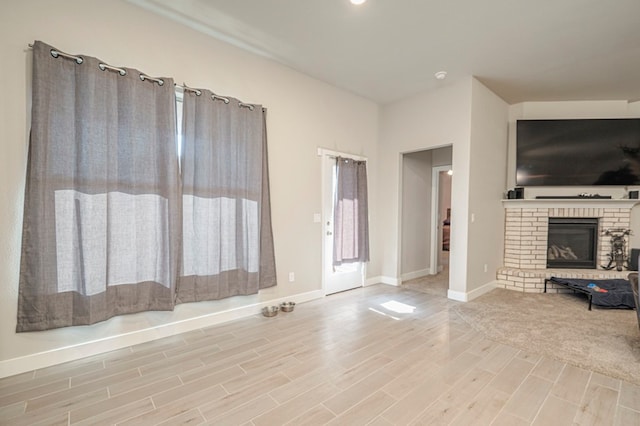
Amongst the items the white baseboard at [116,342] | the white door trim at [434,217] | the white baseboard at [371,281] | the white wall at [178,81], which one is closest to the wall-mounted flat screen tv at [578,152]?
the white door trim at [434,217]

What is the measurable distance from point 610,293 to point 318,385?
4.05 metres

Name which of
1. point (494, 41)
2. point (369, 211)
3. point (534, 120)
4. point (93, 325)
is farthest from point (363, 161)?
point (93, 325)

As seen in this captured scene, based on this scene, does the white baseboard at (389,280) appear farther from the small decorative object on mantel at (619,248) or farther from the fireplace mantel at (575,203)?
the small decorative object on mantel at (619,248)

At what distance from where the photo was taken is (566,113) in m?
5.00

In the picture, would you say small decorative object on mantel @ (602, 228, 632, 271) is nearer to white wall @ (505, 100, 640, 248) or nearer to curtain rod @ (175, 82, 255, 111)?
white wall @ (505, 100, 640, 248)

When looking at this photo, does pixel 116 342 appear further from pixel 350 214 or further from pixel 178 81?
pixel 350 214

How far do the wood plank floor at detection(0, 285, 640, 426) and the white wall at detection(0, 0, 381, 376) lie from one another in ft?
0.70

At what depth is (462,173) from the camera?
410 cm

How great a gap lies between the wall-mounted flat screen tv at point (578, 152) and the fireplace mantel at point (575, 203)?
32 cm

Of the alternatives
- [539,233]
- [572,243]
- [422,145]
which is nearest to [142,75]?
[422,145]

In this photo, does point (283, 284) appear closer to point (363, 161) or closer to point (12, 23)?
point (363, 161)

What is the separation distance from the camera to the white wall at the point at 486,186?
4152 mm

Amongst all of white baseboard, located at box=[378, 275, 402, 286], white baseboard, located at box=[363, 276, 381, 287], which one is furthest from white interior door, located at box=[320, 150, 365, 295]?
white baseboard, located at box=[378, 275, 402, 286]

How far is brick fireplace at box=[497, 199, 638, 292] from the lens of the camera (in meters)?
4.56
